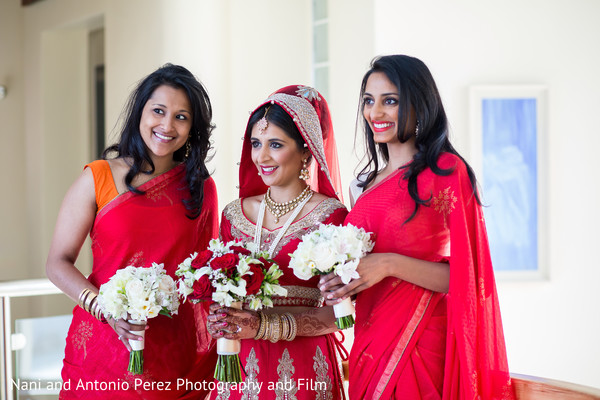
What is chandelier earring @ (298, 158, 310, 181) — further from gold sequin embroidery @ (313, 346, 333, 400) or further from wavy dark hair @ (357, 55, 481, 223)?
gold sequin embroidery @ (313, 346, 333, 400)

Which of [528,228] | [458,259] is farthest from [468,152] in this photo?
[458,259]

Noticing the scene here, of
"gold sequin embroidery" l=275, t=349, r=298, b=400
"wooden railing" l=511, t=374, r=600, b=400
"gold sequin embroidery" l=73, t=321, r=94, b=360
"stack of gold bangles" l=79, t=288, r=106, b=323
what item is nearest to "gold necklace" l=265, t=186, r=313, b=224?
"gold sequin embroidery" l=275, t=349, r=298, b=400

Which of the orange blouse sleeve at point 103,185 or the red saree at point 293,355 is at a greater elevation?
the orange blouse sleeve at point 103,185

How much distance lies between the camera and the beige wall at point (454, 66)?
4855mm

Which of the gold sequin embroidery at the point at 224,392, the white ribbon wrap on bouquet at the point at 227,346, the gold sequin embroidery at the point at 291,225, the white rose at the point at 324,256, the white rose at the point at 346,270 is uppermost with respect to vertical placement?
the gold sequin embroidery at the point at 291,225

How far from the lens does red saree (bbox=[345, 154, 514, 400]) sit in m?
2.07

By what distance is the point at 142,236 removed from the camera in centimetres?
265

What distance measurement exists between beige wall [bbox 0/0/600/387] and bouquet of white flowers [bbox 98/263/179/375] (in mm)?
2650

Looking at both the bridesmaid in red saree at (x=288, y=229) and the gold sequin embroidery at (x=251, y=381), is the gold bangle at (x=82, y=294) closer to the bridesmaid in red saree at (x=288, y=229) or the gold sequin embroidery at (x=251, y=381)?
the bridesmaid in red saree at (x=288, y=229)

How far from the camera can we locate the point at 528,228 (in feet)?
16.3

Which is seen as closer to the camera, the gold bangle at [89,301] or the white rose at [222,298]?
the white rose at [222,298]

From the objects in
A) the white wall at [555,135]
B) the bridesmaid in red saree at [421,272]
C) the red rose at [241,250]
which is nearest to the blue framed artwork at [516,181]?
the white wall at [555,135]

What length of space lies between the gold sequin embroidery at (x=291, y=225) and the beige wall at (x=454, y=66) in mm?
2331

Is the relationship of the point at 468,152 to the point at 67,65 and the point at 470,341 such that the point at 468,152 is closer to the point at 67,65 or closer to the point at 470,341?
the point at 470,341
